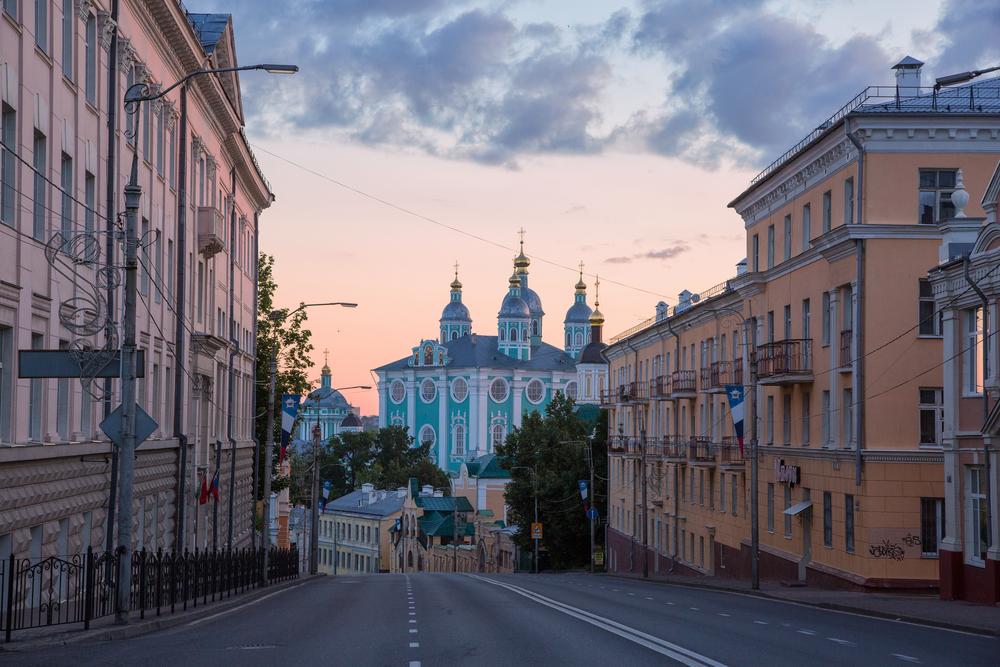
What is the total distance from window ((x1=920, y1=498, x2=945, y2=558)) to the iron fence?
18.7 metres

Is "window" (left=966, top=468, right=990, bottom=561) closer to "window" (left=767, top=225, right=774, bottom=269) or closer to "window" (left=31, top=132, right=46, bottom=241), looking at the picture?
"window" (left=767, top=225, right=774, bottom=269)

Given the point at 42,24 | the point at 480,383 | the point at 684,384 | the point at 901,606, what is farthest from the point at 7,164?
the point at 480,383

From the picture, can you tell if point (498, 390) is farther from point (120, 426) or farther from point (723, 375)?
point (120, 426)

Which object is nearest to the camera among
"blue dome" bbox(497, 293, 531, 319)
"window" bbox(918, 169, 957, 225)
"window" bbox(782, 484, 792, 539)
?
"window" bbox(918, 169, 957, 225)

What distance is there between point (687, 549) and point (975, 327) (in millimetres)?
26829

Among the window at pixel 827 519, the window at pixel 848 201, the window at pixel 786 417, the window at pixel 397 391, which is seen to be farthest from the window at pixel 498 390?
the window at pixel 848 201

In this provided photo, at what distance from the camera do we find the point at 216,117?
3903 centimetres

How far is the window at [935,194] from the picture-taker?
105 feet

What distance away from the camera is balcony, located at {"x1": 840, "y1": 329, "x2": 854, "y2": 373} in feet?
107

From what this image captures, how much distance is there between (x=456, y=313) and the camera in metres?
184

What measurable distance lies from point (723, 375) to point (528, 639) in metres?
29.7

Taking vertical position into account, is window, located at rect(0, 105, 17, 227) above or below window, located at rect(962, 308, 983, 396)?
above

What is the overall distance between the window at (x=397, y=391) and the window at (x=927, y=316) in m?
133

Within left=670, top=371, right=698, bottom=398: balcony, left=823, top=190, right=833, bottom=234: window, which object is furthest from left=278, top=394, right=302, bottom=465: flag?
left=670, top=371, right=698, bottom=398: balcony
